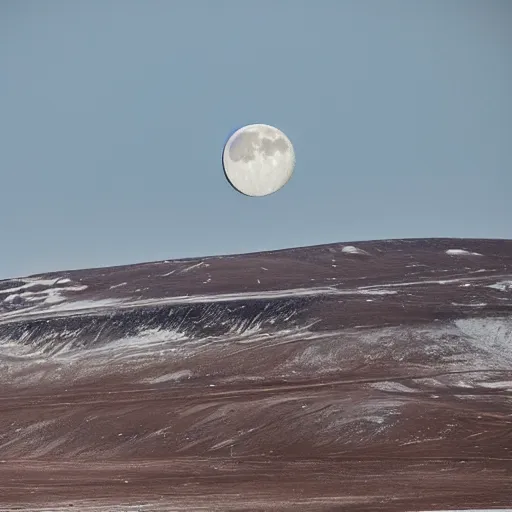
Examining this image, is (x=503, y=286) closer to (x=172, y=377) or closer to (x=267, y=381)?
(x=267, y=381)

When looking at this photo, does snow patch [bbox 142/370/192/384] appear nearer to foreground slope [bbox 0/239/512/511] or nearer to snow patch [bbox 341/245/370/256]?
foreground slope [bbox 0/239/512/511]

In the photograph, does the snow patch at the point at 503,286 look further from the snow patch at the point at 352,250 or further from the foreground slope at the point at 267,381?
the snow patch at the point at 352,250

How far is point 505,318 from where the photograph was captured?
8328mm

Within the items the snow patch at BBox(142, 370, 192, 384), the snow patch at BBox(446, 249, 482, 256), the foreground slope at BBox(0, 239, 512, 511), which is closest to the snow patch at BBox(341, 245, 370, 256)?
the foreground slope at BBox(0, 239, 512, 511)

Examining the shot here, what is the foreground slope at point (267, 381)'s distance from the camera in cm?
543

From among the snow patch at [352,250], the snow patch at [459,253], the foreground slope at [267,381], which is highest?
the snow patch at [352,250]

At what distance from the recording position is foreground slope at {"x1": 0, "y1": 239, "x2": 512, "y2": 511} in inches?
214

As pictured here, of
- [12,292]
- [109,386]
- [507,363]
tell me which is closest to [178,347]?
[109,386]

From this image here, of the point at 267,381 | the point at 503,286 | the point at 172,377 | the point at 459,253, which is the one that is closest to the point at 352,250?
the point at 459,253

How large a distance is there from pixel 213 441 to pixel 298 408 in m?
0.90

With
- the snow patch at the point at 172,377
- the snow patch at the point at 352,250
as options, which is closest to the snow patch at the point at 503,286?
the snow patch at the point at 352,250

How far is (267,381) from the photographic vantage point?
7.44 metres

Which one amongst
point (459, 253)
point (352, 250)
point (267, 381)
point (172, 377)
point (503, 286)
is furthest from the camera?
point (352, 250)

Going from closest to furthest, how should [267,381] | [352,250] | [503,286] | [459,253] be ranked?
[267,381] → [503,286] → [459,253] → [352,250]
